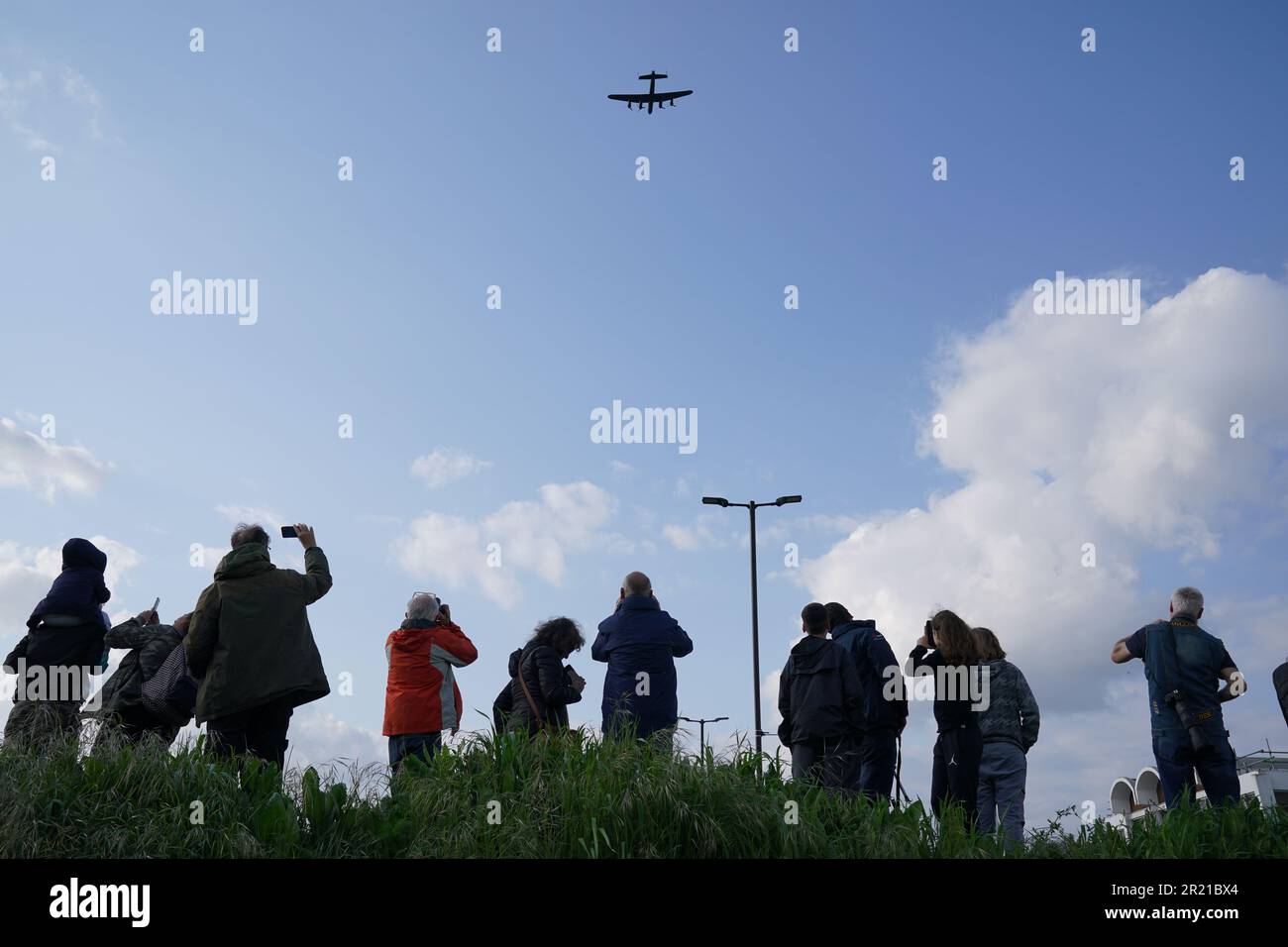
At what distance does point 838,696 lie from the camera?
9195mm

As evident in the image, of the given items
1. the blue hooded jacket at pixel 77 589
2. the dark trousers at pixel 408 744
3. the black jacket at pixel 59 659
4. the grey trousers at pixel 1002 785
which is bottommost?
the grey trousers at pixel 1002 785

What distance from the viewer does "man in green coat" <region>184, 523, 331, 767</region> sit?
7.71m

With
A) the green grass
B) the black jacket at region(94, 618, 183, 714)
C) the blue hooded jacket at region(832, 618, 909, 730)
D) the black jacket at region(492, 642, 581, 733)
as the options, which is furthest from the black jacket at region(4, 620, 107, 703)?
the blue hooded jacket at region(832, 618, 909, 730)

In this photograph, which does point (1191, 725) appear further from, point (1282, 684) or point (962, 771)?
point (962, 771)

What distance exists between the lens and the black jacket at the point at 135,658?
8695 mm

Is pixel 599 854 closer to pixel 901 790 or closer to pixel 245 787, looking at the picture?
pixel 245 787

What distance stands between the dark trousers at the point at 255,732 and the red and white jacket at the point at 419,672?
1.42 metres

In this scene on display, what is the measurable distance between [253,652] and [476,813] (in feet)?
5.93

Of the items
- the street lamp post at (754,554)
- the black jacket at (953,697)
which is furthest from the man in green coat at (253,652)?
the street lamp post at (754,554)

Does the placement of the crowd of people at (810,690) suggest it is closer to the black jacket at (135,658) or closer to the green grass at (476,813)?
the black jacket at (135,658)

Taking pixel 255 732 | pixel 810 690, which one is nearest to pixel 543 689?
pixel 810 690
